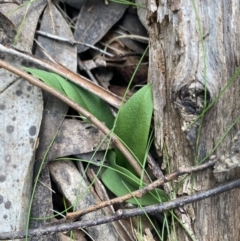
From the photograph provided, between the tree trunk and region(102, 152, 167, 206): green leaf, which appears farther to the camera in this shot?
region(102, 152, 167, 206): green leaf

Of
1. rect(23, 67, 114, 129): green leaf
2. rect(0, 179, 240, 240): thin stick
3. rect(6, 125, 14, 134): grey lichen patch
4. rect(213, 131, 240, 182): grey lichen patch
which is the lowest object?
rect(0, 179, 240, 240): thin stick

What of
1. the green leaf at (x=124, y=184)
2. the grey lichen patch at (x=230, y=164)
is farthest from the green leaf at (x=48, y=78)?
the grey lichen patch at (x=230, y=164)

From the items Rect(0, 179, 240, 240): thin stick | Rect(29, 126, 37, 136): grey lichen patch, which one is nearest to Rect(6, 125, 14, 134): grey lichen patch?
Rect(29, 126, 37, 136): grey lichen patch

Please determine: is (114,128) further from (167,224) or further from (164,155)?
→ (167,224)

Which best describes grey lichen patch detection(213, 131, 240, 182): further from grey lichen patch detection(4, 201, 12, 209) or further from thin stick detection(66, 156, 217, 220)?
grey lichen patch detection(4, 201, 12, 209)

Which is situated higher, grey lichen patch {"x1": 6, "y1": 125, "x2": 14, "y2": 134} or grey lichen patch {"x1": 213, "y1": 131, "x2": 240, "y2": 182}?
grey lichen patch {"x1": 6, "y1": 125, "x2": 14, "y2": 134}

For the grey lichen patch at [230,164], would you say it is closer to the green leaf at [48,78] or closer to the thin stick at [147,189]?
the thin stick at [147,189]

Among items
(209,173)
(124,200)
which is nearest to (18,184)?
(124,200)
